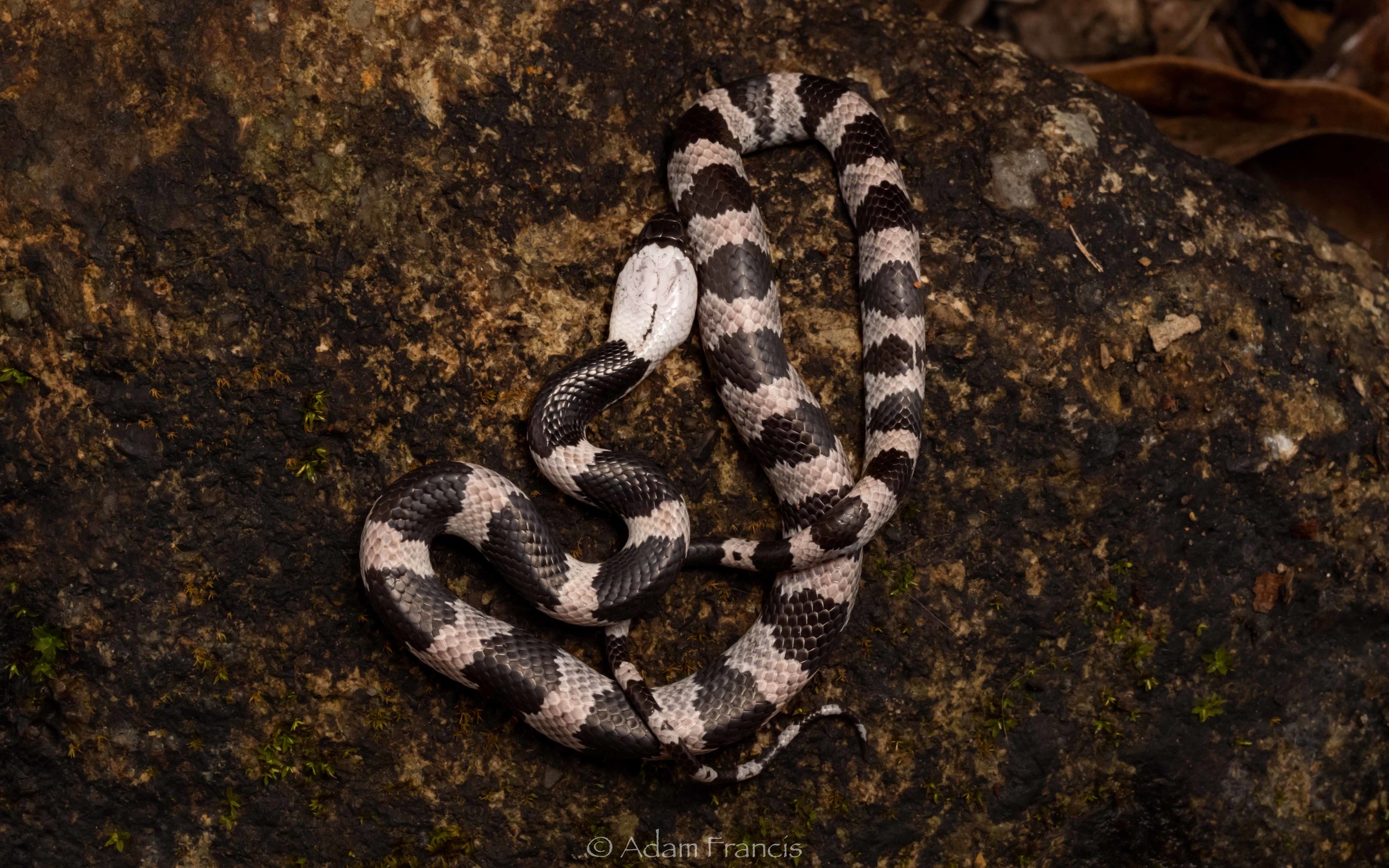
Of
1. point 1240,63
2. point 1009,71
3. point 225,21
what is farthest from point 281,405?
point 1240,63

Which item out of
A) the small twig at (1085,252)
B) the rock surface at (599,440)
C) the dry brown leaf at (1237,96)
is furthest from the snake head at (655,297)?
the dry brown leaf at (1237,96)

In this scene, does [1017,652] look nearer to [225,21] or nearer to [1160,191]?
[1160,191]

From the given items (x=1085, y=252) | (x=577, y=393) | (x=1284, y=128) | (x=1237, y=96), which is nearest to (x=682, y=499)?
(x=577, y=393)

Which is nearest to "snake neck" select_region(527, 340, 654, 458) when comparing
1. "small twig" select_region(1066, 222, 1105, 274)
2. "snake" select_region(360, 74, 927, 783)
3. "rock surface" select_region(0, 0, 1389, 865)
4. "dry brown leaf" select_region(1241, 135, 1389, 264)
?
"snake" select_region(360, 74, 927, 783)

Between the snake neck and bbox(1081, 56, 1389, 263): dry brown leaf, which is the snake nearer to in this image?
the snake neck

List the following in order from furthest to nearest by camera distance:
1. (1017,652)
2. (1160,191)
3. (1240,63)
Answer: (1240,63) → (1160,191) → (1017,652)

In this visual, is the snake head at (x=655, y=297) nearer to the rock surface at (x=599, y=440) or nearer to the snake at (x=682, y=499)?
the snake at (x=682, y=499)
